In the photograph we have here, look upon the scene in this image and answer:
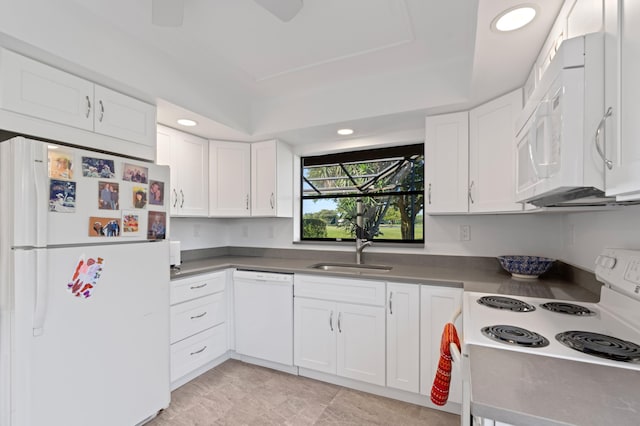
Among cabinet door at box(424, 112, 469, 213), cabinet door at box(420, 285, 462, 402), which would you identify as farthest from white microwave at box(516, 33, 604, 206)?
cabinet door at box(424, 112, 469, 213)

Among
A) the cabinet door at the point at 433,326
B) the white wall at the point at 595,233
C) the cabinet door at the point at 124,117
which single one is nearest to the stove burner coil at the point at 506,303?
the cabinet door at the point at 433,326

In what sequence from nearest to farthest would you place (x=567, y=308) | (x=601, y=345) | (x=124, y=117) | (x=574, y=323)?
1. (x=601, y=345)
2. (x=574, y=323)
3. (x=567, y=308)
4. (x=124, y=117)

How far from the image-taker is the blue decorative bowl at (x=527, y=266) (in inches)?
80.2

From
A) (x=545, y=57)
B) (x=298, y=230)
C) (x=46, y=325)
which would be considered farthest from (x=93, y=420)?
(x=545, y=57)

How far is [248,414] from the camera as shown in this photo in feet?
6.68

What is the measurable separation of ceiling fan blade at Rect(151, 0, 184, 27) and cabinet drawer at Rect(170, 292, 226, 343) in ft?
6.00

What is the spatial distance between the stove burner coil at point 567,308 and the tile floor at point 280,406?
3.49 feet

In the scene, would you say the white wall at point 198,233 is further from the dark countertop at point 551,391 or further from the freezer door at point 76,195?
the dark countertop at point 551,391

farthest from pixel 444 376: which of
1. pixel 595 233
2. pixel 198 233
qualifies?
pixel 198 233

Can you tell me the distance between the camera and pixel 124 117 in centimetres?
193

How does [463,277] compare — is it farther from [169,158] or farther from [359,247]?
[169,158]

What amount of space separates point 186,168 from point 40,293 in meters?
1.57

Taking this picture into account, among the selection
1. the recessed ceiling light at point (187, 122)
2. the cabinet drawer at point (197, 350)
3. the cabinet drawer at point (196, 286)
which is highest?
the recessed ceiling light at point (187, 122)

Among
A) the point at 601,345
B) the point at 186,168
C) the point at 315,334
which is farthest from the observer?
the point at 186,168
